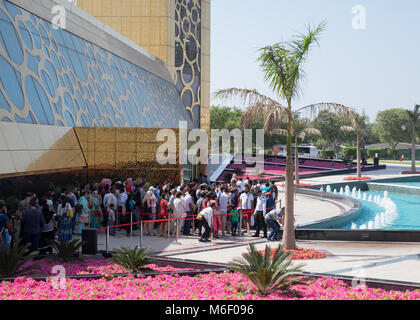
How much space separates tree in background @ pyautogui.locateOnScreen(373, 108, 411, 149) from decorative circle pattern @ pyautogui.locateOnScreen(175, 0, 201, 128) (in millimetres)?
62563

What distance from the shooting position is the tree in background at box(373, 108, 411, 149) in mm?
96812

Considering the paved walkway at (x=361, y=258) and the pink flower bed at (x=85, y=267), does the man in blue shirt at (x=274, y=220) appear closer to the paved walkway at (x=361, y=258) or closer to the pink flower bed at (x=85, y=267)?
the paved walkway at (x=361, y=258)

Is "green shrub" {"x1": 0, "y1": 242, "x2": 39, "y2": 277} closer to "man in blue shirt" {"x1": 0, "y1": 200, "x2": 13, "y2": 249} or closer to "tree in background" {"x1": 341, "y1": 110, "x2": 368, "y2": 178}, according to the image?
"man in blue shirt" {"x1": 0, "y1": 200, "x2": 13, "y2": 249}

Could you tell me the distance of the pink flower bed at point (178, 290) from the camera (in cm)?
869

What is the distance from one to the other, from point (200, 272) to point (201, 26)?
40405mm

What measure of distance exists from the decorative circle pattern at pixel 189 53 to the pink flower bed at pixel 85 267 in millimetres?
33224

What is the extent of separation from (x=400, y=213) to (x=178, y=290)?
20470 millimetres

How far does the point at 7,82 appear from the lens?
1600 centimetres

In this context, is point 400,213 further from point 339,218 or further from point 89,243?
point 89,243

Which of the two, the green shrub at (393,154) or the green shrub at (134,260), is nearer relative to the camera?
the green shrub at (134,260)

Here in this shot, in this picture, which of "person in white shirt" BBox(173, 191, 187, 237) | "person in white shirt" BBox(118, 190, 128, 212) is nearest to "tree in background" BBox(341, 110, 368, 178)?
"person in white shirt" BBox(173, 191, 187, 237)

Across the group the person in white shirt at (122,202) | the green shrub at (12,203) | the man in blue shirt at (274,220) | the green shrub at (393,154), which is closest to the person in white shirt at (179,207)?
the person in white shirt at (122,202)
